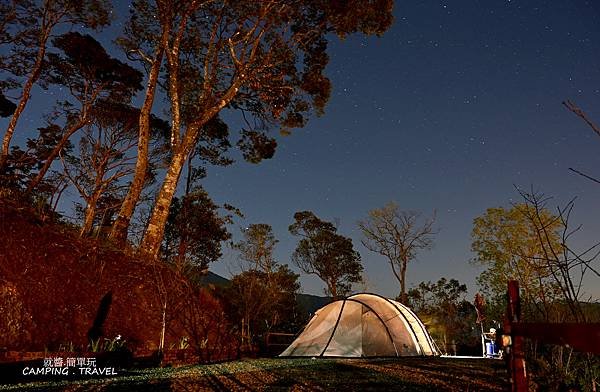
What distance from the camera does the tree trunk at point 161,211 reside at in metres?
12.0

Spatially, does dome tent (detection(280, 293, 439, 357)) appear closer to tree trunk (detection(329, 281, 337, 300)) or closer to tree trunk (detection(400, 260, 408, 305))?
tree trunk (detection(400, 260, 408, 305))

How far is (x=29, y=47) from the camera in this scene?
16531 millimetres

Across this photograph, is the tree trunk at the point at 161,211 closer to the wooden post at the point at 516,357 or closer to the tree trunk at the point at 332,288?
the wooden post at the point at 516,357

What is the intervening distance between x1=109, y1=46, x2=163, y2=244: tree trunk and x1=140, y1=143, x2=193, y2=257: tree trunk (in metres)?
0.70

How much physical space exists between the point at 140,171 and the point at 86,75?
8.67m

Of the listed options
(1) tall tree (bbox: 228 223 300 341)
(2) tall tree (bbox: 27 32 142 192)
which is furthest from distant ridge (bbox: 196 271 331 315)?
(2) tall tree (bbox: 27 32 142 192)

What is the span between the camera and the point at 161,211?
Answer: 12531mm

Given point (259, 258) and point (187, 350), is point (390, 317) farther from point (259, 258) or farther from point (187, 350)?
point (259, 258)

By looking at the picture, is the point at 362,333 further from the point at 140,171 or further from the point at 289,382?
the point at 140,171

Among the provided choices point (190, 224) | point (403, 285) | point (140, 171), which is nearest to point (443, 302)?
point (403, 285)

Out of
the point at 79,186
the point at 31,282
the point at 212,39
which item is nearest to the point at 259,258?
the point at 79,186

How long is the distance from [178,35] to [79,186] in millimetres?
11637

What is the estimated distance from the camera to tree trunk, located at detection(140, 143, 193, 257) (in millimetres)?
11977

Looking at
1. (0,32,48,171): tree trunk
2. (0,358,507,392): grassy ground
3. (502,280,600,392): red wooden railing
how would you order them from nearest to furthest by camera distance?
(502,280,600,392): red wooden railing < (0,358,507,392): grassy ground < (0,32,48,171): tree trunk
